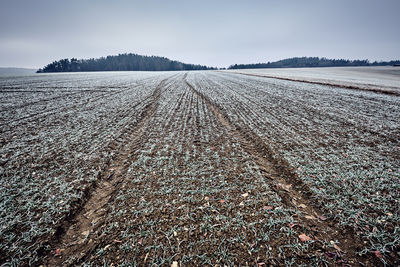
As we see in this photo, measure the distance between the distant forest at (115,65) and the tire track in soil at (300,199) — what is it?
172 m

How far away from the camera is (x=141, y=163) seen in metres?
4.71

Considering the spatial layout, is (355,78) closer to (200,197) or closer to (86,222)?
(200,197)

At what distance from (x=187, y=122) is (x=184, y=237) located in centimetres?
594

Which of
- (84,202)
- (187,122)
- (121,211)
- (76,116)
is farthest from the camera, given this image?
(76,116)

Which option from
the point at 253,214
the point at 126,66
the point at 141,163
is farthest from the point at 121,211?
the point at 126,66

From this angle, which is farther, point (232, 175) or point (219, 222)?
point (232, 175)

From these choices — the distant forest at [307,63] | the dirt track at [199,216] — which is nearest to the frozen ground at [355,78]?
the dirt track at [199,216]

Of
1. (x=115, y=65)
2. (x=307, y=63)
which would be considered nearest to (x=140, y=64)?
(x=115, y=65)

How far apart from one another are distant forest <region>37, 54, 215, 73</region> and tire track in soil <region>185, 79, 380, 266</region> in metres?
172

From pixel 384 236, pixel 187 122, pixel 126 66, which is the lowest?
pixel 384 236

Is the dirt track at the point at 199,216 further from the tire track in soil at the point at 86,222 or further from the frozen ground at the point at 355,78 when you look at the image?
the frozen ground at the point at 355,78

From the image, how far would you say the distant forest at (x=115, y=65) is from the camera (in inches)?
5404

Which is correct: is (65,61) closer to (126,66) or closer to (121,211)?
(126,66)

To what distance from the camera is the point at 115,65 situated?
157375 mm
